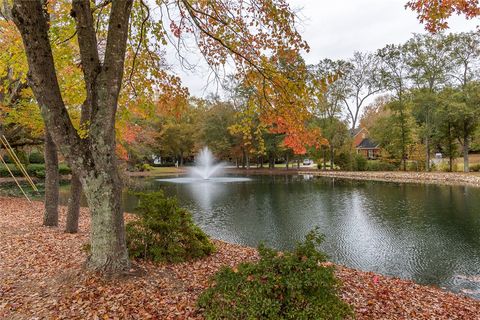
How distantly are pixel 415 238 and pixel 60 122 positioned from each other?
9.69m

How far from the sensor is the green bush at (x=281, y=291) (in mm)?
2967

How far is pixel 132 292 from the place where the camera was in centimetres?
384

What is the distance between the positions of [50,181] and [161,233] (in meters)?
4.36

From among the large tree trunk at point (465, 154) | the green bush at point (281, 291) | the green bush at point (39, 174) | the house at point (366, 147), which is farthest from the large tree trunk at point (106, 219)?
the house at point (366, 147)

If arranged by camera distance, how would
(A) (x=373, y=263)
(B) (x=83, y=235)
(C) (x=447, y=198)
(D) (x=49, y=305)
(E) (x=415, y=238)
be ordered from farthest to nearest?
(C) (x=447, y=198) → (E) (x=415, y=238) → (A) (x=373, y=263) → (B) (x=83, y=235) → (D) (x=49, y=305)

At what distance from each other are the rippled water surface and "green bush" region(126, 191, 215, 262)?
4010 mm

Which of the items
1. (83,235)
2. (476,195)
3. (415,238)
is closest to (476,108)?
(476,195)

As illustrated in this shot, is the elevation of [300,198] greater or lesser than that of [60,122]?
lesser

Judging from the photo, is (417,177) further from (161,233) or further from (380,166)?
(161,233)

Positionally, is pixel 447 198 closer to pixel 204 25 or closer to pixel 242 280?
pixel 204 25

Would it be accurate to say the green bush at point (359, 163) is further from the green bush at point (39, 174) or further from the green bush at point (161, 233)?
the green bush at point (161, 233)

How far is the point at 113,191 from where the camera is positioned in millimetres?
3973

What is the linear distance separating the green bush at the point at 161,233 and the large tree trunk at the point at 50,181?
12.5 ft

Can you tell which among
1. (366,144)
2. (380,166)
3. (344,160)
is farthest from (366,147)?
(380,166)
